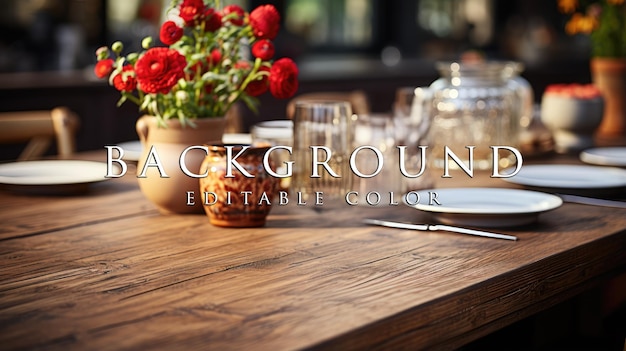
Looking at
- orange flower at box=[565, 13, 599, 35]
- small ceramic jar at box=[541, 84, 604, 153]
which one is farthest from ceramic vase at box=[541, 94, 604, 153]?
orange flower at box=[565, 13, 599, 35]

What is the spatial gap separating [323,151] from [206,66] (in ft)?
0.82

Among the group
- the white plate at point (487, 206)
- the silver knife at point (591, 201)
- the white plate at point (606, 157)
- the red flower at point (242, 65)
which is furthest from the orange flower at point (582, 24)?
the red flower at point (242, 65)

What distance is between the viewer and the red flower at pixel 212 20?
4.45 feet

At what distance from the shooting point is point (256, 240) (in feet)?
4.09

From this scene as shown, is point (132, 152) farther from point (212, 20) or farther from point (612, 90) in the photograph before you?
point (612, 90)

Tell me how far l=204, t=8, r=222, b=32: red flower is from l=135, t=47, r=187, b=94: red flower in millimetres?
93

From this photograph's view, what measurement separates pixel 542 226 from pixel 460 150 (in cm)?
64

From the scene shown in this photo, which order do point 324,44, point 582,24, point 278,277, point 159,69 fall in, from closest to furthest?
point 278,277 → point 159,69 → point 582,24 → point 324,44

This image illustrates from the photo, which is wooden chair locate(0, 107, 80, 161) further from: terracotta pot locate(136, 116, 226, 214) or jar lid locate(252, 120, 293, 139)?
terracotta pot locate(136, 116, 226, 214)

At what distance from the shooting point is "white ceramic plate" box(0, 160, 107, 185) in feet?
5.32

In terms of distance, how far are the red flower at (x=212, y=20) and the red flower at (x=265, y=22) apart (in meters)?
0.05

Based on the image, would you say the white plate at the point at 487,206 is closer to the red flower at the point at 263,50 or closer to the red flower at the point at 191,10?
the red flower at the point at 263,50

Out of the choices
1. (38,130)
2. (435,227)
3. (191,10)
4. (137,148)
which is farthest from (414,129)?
(38,130)

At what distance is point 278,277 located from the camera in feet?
3.39
